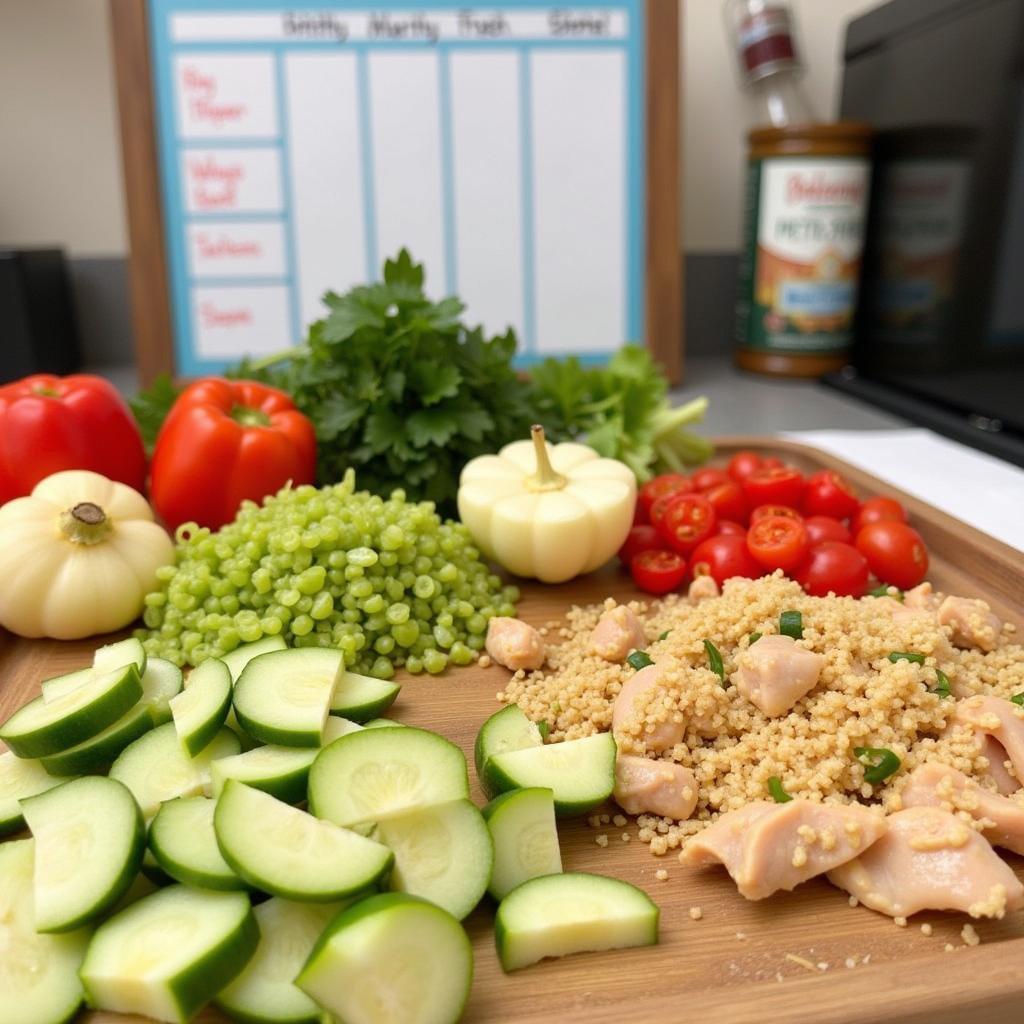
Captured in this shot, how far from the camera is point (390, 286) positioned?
4.72 feet

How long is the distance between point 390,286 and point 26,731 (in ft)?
2.72

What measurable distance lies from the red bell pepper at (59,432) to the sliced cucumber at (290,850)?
848 mm

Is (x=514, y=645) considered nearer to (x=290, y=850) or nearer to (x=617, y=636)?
(x=617, y=636)

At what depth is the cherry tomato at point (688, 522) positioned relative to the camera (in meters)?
1.35

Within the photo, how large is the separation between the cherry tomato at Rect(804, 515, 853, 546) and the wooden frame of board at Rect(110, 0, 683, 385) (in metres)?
0.94

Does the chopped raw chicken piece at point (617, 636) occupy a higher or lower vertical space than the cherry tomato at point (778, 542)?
lower

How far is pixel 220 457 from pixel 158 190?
3.06 feet

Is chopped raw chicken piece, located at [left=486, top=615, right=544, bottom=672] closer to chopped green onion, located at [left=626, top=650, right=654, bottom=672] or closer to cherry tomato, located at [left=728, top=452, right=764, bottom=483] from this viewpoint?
chopped green onion, located at [left=626, top=650, right=654, bottom=672]

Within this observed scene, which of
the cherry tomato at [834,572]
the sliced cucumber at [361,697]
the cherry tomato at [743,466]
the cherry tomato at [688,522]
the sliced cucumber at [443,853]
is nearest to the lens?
the sliced cucumber at [443,853]

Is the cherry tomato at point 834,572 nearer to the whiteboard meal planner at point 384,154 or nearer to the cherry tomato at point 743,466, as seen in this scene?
the cherry tomato at point 743,466

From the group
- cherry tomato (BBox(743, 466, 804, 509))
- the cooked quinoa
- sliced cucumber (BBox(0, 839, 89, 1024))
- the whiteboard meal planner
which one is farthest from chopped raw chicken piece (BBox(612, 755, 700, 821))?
the whiteboard meal planner

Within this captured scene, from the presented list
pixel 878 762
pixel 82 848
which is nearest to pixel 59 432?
pixel 82 848

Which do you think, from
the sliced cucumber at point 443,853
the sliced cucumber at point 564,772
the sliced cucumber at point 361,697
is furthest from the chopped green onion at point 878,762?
the sliced cucumber at point 361,697

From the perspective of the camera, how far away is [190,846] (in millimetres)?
710
